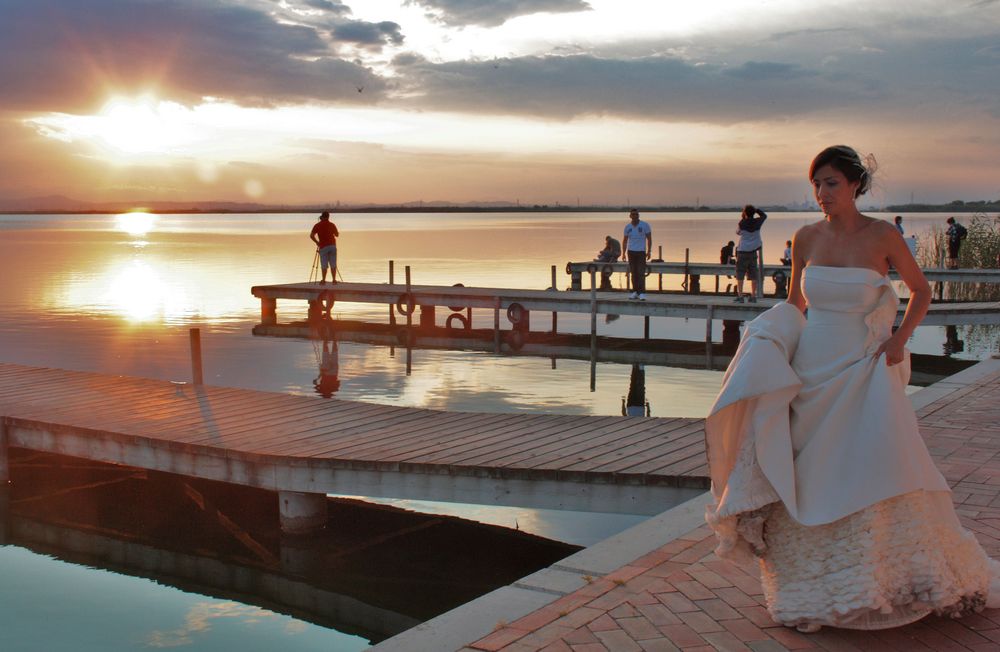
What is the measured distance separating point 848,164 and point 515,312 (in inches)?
761

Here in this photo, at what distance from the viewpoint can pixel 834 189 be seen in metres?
4.27

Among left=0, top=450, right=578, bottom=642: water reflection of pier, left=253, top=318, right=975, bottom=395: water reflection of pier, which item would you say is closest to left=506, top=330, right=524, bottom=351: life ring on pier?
left=253, top=318, right=975, bottom=395: water reflection of pier

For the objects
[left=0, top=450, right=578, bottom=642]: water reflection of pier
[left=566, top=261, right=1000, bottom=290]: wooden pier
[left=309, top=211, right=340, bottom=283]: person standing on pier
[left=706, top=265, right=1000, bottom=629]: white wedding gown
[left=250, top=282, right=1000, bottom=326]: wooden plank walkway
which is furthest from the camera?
[left=566, top=261, right=1000, bottom=290]: wooden pier

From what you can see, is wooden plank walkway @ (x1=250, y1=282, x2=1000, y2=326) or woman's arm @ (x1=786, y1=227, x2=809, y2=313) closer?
woman's arm @ (x1=786, y1=227, x2=809, y2=313)

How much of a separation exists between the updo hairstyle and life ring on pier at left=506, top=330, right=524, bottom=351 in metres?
18.0

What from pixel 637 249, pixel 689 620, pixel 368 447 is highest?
pixel 637 249

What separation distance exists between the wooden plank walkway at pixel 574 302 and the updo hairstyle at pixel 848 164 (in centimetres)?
1639

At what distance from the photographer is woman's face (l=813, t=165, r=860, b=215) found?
168 inches

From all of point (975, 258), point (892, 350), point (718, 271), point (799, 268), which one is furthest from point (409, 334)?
point (975, 258)

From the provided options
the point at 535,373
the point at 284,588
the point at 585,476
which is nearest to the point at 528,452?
the point at 585,476

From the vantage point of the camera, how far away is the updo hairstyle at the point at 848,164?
13.8ft

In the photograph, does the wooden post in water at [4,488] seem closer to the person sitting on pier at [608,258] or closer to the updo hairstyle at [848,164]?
the updo hairstyle at [848,164]

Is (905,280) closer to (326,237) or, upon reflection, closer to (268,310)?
(326,237)

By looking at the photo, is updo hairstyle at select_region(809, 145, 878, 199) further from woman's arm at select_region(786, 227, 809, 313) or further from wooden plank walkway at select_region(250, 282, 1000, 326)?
wooden plank walkway at select_region(250, 282, 1000, 326)
